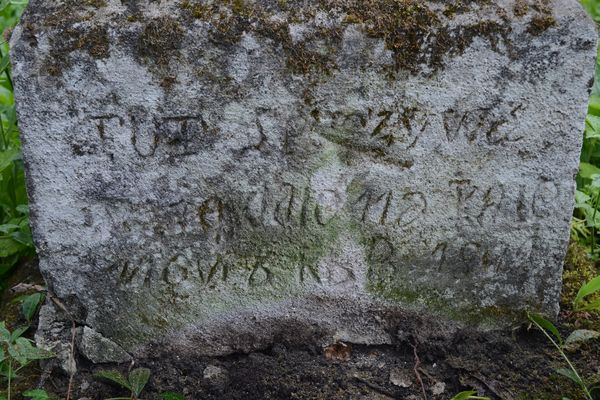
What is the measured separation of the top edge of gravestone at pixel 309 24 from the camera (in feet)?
7.43

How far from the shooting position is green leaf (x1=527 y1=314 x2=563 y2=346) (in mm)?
2643

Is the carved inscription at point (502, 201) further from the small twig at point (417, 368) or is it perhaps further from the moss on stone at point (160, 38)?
the moss on stone at point (160, 38)

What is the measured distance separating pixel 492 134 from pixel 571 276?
2.77 ft

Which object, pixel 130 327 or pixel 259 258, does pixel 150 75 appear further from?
pixel 130 327

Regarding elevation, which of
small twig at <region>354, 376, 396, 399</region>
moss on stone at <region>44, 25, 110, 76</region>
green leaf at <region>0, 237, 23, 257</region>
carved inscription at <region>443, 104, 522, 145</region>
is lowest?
small twig at <region>354, 376, 396, 399</region>

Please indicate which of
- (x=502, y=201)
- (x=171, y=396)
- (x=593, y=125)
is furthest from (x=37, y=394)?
(x=593, y=125)

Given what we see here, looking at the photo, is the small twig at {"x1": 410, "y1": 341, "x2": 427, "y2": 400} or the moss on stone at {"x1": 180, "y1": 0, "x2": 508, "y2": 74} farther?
the small twig at {"x1": 410, "y1": 341, "x2": 427, "y2": 400}

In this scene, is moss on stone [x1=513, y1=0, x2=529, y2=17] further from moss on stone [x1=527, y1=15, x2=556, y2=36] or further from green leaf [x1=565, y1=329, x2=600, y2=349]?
green leaf [x1=565, y1=329, x2=600, y2=349]

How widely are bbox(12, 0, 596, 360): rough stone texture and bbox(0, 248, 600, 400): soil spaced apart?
7 cm

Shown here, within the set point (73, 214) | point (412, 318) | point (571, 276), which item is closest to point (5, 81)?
point (73, 214)

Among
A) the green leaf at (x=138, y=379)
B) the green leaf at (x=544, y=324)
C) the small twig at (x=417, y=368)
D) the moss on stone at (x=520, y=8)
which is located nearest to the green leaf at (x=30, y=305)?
the green leaf at (x=138, y=379)

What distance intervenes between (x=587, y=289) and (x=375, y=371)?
79 centimetres

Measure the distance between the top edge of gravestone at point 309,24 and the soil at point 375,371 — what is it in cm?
99

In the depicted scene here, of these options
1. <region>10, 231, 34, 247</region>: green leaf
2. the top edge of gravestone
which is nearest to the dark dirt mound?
<region>10, 231, 34, 247</region>: green leaf
